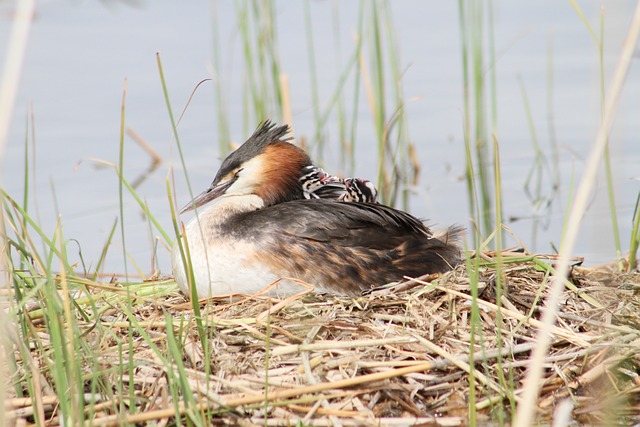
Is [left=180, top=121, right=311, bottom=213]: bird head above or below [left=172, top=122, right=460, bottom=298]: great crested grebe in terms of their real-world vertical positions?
→ above

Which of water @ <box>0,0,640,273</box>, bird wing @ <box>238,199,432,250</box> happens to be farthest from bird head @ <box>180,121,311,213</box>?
water @ <box>0,0,640,273</box>

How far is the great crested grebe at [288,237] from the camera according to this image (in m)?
4.43

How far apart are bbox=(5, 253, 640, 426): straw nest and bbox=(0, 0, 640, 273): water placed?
2.26 metres

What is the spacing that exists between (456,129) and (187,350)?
17.0 feet

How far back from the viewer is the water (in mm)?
7156

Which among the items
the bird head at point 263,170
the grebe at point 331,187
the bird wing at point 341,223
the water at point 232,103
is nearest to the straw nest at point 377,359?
the bird wing at point 341,223

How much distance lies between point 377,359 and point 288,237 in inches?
37.2

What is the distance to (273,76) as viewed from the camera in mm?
7230

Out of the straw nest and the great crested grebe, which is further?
the great crested grebe

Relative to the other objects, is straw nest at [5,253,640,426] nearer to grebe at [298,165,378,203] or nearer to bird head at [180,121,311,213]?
bird head at [180,121,311,213]

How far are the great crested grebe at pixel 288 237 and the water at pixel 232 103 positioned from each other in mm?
1467

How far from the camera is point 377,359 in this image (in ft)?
12.3

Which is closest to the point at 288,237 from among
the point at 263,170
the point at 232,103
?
the point at 263,170

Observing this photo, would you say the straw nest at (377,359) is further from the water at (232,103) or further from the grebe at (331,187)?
the water at (232,103)
